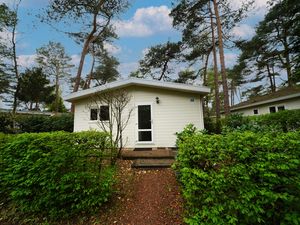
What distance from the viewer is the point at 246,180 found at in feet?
7.24

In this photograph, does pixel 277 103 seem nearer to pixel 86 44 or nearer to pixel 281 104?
pixel 281 104

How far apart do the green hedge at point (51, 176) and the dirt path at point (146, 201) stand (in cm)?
37

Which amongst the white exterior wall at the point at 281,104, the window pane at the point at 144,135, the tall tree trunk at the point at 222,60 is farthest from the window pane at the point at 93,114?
the white exterior wall at the point at 281,104

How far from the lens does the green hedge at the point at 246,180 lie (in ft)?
6.97

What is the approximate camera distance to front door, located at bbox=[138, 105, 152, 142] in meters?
8.22

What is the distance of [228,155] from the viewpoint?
7.54 feet

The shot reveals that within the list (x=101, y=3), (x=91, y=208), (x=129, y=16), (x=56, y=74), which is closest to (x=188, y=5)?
(x=129, y=16)

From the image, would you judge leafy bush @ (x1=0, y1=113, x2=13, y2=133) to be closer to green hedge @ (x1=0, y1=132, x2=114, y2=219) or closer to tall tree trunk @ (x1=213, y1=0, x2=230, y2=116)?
green hedge @ (x1=0, y1=132, x2=114, y2=219)

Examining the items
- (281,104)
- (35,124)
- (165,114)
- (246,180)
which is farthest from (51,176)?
(281,104)

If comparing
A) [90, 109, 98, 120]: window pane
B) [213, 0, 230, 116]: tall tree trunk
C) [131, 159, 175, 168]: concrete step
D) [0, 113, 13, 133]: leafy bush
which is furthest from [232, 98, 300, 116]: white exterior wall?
[0, 113, 13, 133]: leafy bush

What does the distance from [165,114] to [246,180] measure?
6.14 metres

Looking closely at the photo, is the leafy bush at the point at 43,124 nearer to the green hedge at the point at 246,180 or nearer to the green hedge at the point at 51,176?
the green hedge at the point at 51,176

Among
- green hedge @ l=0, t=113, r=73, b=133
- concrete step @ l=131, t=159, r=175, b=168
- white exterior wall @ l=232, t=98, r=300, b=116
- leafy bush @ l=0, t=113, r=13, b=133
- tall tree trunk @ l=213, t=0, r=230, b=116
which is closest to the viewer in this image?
concrete step @ l=131, t=159, r=175, b=168

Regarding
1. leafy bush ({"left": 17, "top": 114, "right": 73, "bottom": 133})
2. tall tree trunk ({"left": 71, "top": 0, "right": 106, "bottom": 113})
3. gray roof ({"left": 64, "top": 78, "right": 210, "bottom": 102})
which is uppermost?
tall tree trunk ({"left": 71, "top": 0, "right": 106, "bottom": 113})
